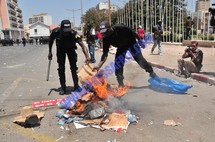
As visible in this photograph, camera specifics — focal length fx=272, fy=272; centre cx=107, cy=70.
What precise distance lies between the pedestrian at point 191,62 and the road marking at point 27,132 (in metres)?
5.32

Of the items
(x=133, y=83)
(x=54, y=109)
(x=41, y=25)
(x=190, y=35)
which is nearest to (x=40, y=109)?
(x=54, y=109)

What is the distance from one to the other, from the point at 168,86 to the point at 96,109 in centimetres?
229

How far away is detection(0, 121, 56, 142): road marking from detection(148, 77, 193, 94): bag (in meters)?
3.13

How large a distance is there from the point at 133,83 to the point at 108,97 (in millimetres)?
2707

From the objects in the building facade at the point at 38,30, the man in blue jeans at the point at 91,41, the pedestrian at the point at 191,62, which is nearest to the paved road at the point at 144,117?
the pedestrian at the point at 191,62

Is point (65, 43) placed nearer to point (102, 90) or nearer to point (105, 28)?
point (105, 28)

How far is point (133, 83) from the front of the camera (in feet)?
23.9

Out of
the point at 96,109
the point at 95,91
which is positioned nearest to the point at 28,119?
the point at 96,109

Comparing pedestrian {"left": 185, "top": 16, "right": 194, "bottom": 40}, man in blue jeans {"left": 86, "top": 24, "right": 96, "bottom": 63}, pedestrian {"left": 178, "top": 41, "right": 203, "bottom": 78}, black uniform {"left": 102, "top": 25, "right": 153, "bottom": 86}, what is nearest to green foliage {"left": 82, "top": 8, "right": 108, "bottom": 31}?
pedestrian {"left": 185, "top": 16, "right": 194, "bottom": 40}

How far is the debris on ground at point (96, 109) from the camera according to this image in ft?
13.5

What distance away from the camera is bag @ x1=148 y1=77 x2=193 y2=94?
19.4 feet

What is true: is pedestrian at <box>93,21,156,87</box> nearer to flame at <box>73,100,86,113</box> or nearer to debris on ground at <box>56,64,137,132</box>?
debris on ground at <box>56,64,137,132</box>

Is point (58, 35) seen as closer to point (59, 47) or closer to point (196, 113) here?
point (59, 47)

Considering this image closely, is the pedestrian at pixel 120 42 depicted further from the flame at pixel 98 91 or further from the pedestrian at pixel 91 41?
the pedestrian at pixel 91 41
